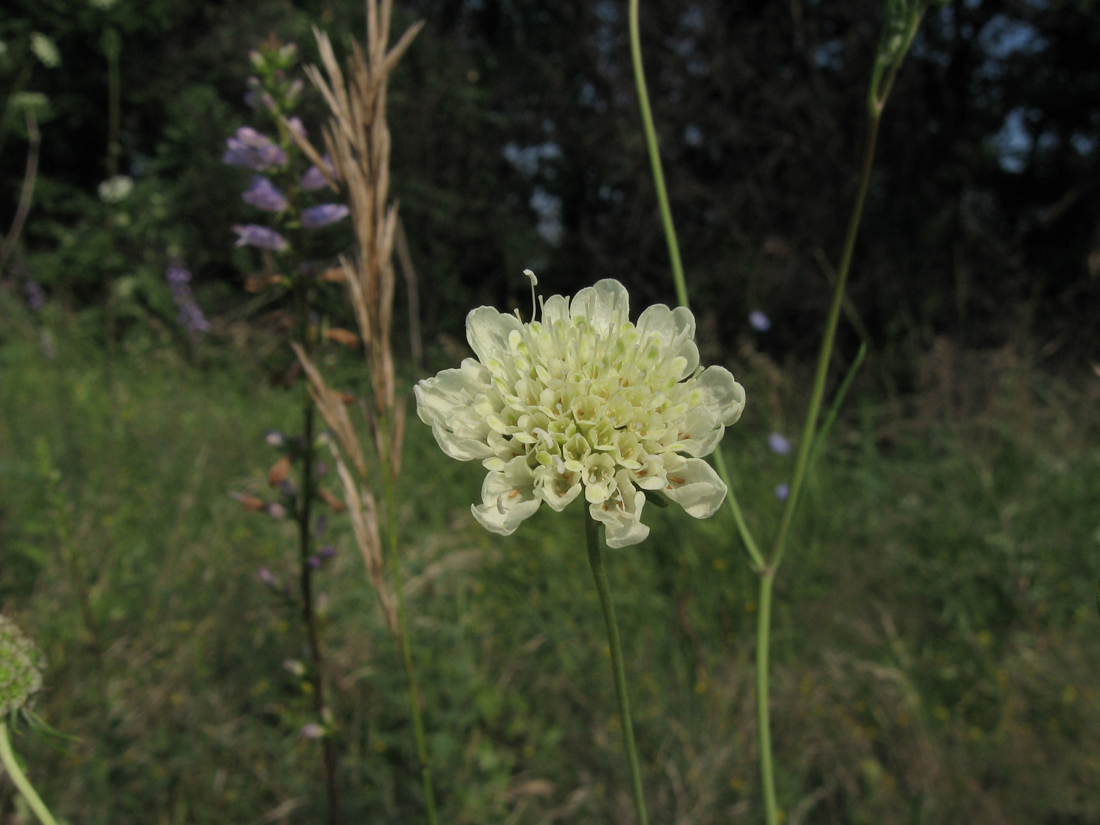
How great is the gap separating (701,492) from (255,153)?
128cm

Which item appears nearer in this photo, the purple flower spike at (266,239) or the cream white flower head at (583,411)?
the cream white flower head at (583,411)

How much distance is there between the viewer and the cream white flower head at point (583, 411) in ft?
2.72

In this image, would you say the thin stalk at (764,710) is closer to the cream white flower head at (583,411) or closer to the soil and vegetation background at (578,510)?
the cream white flower head at (583,411)

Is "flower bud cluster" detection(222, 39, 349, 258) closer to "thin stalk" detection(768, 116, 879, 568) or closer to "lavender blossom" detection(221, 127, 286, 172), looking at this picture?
"lavender blossom" detection(221, 127, 286, 172)

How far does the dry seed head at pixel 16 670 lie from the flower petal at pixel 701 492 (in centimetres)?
83

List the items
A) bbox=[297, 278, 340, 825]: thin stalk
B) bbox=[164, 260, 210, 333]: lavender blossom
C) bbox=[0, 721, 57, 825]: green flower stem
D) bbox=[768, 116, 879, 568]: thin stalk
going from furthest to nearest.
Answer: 1. bbox=[164, 260, 210, 333]: lavender blossom
2. bbox=[297, 278, 340, 825]: thin stalk
3. bbox=[768, 116, 879, 568]: thin stalk
4. bbox=[0, 721, 57, 825]: green flower stem

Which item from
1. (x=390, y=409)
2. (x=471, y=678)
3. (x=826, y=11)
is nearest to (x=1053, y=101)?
(x=826, y=11)

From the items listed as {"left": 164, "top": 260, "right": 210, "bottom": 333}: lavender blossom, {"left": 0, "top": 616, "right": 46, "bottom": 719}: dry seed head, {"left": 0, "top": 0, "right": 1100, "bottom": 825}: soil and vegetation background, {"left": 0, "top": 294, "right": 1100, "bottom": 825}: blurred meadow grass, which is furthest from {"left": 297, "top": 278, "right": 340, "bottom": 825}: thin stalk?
{"left": 164, "top": 260, "right": 210, "bottom": 333}: lavender blossom

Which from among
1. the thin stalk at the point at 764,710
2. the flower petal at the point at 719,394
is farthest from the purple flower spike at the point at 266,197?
the thin stalk at the point at 764,710

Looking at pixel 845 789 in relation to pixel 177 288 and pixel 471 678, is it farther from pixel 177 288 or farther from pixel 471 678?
pixel 177 288

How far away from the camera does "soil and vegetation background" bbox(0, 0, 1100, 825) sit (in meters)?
2.42

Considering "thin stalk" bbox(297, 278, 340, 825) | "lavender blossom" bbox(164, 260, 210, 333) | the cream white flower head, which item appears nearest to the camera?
the cream white flower head

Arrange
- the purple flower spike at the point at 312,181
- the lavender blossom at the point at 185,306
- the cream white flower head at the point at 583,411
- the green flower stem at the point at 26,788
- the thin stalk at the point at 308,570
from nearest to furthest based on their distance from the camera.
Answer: the green flower stem at the point at 26,788, the cream white flower head at the point at 583,411, the thin stalk at the point at 308,570, the purple flower spike at the point at 312,181, the lavender blossom at the point at 185,306

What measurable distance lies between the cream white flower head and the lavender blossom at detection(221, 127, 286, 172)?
0.92 meters
